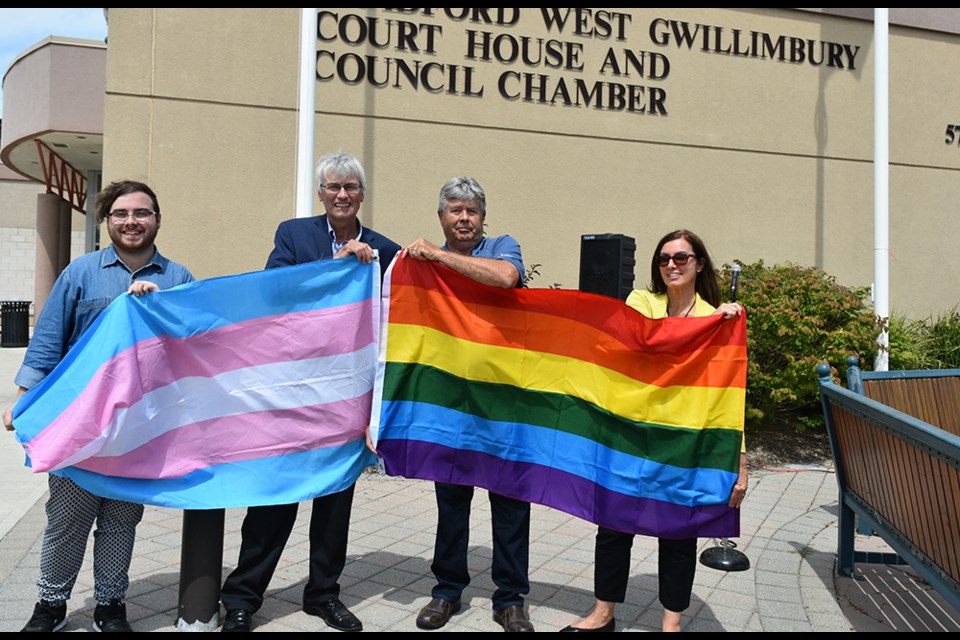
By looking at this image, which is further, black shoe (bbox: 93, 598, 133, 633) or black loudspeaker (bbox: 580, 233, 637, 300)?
black loudspeaker (bbox: 580, 233, 637, 300)

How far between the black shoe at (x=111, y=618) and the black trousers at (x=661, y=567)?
2344 mm

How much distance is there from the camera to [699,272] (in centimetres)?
388

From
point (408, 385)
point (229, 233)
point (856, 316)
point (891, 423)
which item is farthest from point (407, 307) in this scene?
point (856, 316)

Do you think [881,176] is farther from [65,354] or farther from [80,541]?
[80,541]

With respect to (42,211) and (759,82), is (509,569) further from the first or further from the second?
(42,211)

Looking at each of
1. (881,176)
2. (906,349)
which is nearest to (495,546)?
(906,349)

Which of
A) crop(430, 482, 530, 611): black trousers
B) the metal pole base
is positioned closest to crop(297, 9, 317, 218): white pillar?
crop(430, 482, 530, 611): black trousers

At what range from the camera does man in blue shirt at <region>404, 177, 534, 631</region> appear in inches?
156

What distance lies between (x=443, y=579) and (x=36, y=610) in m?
1.99

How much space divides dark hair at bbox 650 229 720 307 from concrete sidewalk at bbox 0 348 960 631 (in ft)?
5.81

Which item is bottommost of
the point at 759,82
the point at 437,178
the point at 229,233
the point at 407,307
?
the point at 407,307

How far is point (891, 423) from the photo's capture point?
13.1 ft

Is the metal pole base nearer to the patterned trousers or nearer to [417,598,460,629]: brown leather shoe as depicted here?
[417,598,460,629]: brown leather shoe

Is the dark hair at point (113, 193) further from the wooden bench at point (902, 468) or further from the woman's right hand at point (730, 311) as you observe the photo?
the wooden bench at point (902, 468)
